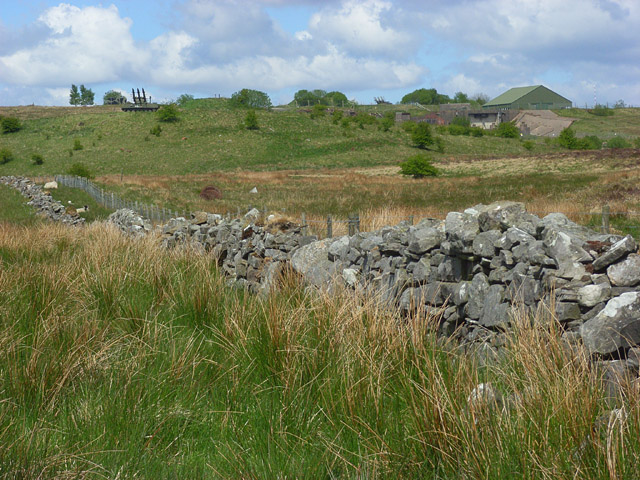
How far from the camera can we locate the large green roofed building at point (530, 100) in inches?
4493

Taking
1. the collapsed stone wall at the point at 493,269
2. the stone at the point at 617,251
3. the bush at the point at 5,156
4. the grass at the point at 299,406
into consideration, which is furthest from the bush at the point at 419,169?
the bush at the point at 5,156

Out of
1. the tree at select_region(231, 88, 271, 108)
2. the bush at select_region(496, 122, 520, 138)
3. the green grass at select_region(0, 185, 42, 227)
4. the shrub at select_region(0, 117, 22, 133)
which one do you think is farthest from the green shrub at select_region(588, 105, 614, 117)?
the green grass at select_region(0, 185, 42, 227)

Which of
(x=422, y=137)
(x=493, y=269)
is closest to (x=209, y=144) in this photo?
(x=422, y=137)

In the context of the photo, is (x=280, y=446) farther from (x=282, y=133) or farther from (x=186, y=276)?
(x=282, y=133)

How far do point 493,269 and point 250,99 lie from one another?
4465 inches

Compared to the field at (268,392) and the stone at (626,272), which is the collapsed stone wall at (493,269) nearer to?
the stone at (626,272)

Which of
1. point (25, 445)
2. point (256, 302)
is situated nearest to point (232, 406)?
point (25, 445)

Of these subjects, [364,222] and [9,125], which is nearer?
[364,222]

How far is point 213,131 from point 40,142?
20.8 metres

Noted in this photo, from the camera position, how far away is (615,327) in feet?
12.2

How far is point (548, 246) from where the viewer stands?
183 inches

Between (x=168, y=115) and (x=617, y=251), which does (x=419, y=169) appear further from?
(x=168, y=115)

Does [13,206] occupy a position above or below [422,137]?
below

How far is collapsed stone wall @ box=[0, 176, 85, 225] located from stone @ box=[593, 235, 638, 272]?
15.6 m
